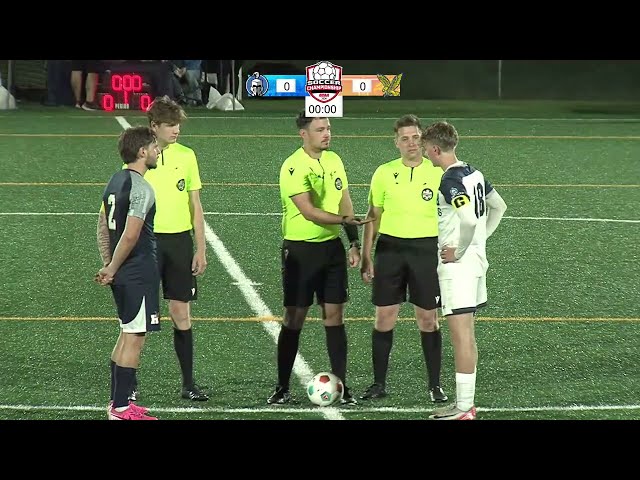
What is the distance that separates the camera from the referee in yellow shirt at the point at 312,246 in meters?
8.66

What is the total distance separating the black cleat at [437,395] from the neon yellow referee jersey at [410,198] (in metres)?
1.01

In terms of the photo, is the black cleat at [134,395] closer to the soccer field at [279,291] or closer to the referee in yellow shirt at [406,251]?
the soccer field at [279,291]

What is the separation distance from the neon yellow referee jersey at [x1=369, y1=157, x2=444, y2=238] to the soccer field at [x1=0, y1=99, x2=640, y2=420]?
3.65 ft

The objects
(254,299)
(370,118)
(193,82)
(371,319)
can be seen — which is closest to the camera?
(371,319)

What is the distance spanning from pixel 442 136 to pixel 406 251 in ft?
3.44

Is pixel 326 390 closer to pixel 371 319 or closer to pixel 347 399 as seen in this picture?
pixel 347 399

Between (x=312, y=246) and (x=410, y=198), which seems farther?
(x=410, y=198)

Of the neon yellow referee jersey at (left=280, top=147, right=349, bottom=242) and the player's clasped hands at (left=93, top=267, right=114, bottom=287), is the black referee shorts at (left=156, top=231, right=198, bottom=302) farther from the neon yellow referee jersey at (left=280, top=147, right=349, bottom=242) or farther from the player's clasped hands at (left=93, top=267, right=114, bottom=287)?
the player's clasped hands at (left=93, top=267, right=114, bottom=287)

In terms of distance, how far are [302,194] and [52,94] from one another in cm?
2014

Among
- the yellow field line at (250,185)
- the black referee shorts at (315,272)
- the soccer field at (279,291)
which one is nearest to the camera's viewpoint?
the black referee shorts at (315,272)

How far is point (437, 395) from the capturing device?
8.88 meters

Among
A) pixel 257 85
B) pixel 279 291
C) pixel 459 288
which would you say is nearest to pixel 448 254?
pixel 459 288

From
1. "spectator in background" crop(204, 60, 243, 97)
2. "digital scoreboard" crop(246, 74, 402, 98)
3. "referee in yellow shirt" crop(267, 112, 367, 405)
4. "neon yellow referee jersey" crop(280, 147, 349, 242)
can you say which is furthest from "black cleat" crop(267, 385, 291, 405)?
"digital scoreboard" crop(246, 74, 402, 98)

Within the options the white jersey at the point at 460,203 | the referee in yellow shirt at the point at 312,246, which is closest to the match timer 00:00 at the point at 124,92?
the referee in yellow shirt at the point at 312,246
